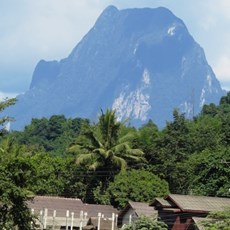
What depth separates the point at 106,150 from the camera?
185 ft

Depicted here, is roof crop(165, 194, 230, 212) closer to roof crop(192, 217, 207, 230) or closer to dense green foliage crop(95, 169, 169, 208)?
roof crop(192, 217, 207, 230)

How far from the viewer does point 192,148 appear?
63375 millimetres

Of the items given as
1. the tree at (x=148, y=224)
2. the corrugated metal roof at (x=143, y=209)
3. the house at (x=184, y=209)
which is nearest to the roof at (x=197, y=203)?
the house at (x=184, y=209)

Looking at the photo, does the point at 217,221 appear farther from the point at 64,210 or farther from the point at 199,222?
the point at 64,210

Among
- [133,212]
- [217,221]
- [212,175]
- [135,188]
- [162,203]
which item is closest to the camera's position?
[217,221]

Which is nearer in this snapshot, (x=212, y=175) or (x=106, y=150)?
(x=212, y=175)

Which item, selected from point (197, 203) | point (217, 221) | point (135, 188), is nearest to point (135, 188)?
point (135, 188)

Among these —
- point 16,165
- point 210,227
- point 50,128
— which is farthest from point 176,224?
point 50,128

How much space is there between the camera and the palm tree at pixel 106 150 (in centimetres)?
5600

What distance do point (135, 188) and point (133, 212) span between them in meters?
5.59

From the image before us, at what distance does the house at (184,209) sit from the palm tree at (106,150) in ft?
45.8

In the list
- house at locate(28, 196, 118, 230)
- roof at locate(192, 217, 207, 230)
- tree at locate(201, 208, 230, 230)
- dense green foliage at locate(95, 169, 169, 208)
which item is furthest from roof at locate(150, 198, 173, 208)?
dense green foliage at locate(95, 169, 169, 208)

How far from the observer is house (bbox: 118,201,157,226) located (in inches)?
1816

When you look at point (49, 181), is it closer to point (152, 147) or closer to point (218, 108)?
point (152, 147)
